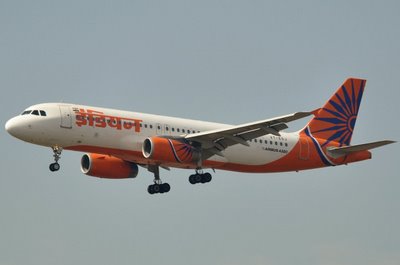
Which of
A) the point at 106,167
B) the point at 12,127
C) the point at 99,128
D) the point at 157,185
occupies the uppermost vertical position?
the point at 12,127

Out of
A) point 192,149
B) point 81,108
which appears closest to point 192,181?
Answer: point 192,149

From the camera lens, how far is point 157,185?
67562 millimetres

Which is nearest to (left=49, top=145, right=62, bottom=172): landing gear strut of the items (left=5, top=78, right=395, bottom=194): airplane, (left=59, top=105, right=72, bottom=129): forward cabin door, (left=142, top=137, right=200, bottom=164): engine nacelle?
(left=5, top=78, right=395, bottom=194): airplane

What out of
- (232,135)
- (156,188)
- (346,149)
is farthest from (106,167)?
(346,149)

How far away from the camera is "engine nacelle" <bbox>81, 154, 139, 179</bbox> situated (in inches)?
2628

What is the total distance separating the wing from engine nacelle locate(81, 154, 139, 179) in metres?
5.60

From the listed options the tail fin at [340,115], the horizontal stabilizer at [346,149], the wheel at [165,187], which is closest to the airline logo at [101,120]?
the wheel at [165,187]

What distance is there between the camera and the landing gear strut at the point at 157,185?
67438mm

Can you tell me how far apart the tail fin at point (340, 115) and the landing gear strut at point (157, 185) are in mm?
10580

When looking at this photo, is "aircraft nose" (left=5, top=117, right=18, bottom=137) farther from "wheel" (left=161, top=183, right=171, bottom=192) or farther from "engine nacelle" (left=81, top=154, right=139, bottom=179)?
"wheel" (left=161, top=183, right=171, bottom=192)

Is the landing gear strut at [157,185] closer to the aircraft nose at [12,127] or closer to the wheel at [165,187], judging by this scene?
the wheel at [165,187]

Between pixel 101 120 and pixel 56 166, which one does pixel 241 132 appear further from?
pixel 56 166

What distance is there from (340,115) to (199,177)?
12.7 meters

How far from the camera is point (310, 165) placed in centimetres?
6919
